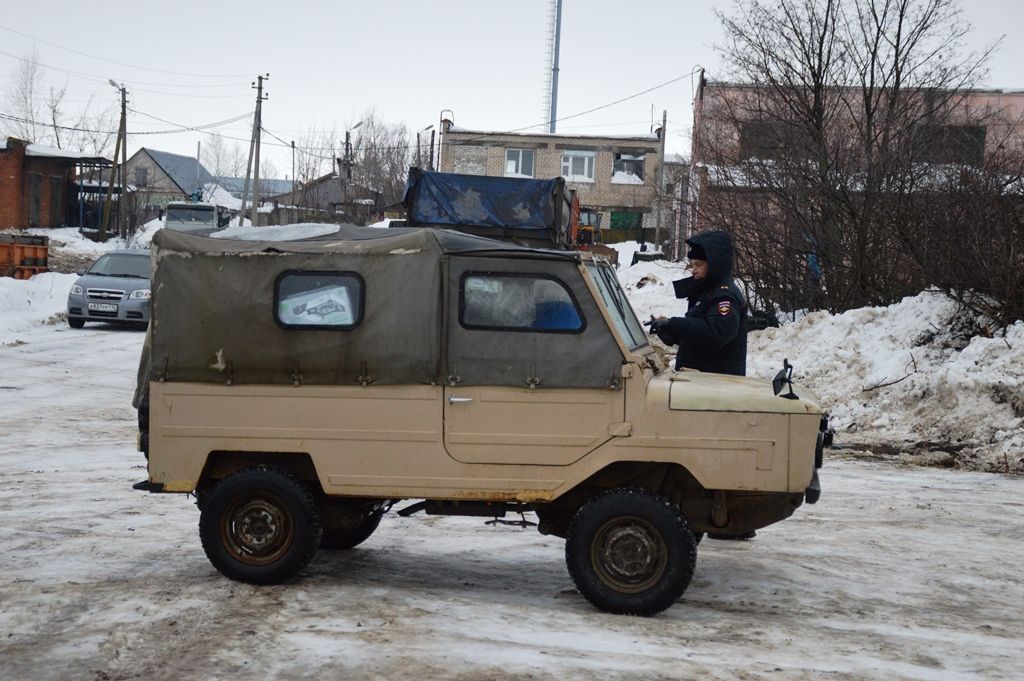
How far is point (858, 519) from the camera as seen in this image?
8953 mm

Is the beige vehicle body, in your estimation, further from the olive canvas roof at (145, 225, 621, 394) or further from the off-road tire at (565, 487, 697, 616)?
the off-road tire at (565, 487, 697, 616)

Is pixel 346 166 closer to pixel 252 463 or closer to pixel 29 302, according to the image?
pixel 29 302

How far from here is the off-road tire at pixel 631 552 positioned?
19.7 feet

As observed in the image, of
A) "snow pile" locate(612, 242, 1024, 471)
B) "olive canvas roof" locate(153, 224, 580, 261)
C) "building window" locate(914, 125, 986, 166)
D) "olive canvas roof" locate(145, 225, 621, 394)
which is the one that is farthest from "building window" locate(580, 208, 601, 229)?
"olive canvas roof" locate(145, 225, 621, 394)

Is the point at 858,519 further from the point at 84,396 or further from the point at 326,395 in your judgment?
the point at 84,396

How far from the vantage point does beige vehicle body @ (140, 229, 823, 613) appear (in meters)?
6.04

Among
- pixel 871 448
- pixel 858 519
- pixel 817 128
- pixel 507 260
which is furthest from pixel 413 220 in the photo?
pixel 507 260

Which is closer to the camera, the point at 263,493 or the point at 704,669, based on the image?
the point at 704,669

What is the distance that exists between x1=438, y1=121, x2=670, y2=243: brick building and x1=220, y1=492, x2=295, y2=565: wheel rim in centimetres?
5779

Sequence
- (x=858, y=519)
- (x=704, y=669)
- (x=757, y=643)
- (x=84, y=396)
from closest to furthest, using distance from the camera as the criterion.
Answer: (x=704, y=669)
(x=757, y=643)
(x=858, y=519)
(x=84, y=396)

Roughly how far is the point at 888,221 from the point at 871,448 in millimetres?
7209

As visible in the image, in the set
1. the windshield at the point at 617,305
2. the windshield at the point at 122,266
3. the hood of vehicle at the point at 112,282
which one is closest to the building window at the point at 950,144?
the windshield at the point at 617,305

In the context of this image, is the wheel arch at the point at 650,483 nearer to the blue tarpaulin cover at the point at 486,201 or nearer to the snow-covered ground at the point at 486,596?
the snow-covered ground at the point at 486,596

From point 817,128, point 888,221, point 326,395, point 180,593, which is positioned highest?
point 817,128
